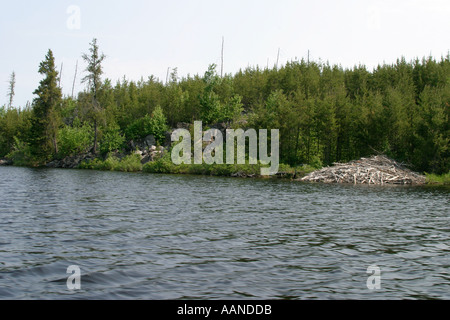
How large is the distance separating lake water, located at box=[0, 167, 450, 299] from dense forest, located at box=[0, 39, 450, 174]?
35.2 m

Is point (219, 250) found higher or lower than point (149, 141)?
lower

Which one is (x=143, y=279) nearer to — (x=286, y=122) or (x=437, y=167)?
(x=437, y=167)

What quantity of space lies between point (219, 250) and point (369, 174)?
39.6 m

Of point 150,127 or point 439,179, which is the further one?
point 150,127

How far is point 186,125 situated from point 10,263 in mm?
78873

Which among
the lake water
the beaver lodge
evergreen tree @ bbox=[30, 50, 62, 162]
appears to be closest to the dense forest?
evergreen tree @ bbox=[30, 50, 62, 162]

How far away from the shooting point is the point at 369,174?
49.1 m

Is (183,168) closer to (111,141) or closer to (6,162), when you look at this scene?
(111,141)

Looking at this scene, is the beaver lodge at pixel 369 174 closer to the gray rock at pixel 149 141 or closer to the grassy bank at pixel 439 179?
the grassy bank at pixel 439 179

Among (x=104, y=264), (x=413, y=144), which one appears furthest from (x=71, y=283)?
(x=413, y=144)

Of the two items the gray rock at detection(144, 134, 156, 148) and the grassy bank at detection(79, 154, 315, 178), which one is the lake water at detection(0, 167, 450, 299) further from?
the gray rock at detection(144, 134, 156, 148)

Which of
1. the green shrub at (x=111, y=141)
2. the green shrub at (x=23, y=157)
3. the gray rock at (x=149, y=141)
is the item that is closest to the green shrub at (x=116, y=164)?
the green shrub at (x=111, y=141)

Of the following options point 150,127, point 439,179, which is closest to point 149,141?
point 150,127

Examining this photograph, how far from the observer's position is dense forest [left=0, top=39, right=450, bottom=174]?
57.0 m
